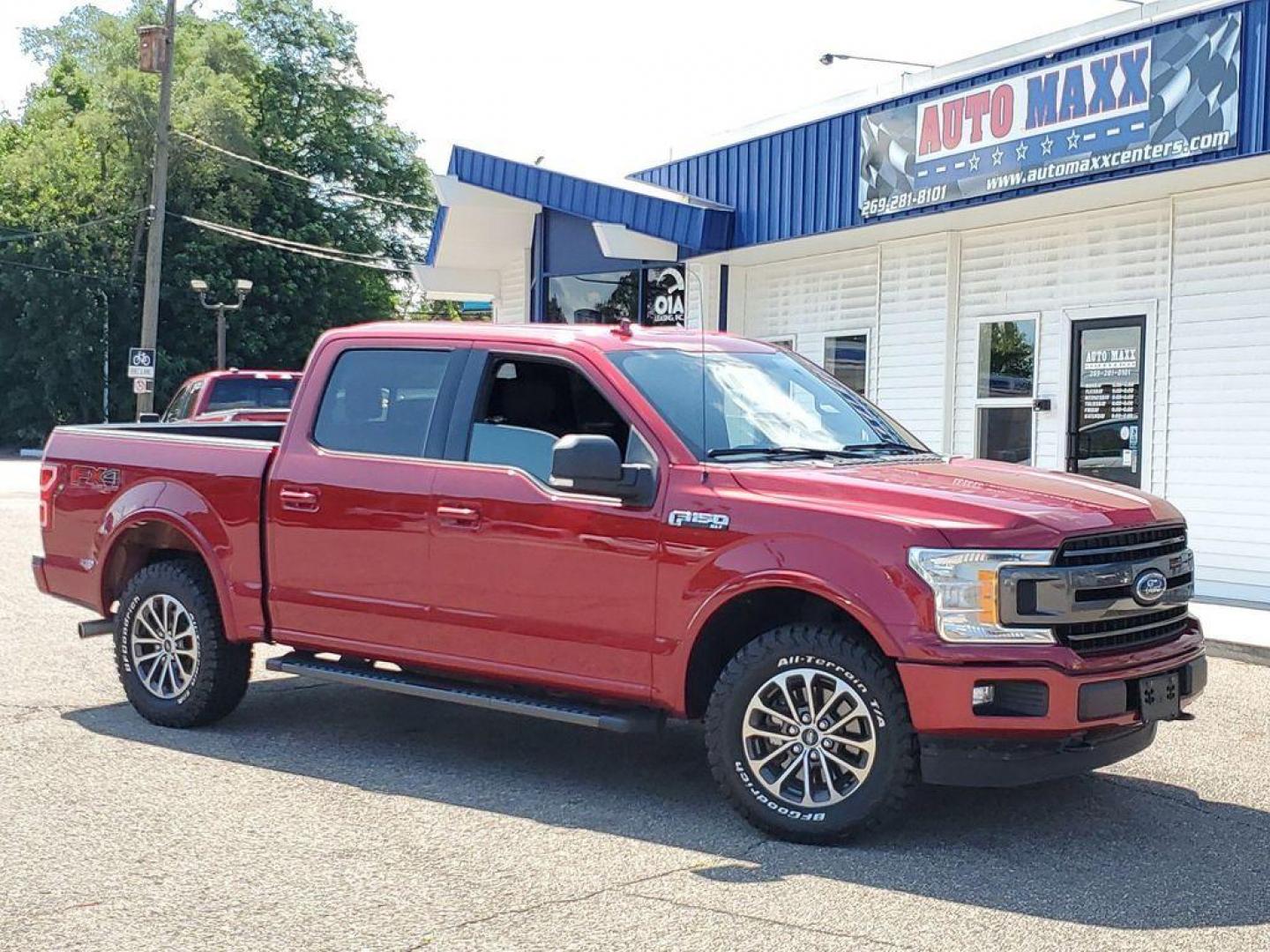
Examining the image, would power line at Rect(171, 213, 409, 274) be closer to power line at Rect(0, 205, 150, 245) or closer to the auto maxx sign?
power line at Rect(0, 205, 150, 245)

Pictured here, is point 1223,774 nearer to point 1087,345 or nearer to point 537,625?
point 537,625

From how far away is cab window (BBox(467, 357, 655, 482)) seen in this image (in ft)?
20.1

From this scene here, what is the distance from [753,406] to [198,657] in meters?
3.03

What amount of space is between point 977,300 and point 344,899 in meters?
11.6

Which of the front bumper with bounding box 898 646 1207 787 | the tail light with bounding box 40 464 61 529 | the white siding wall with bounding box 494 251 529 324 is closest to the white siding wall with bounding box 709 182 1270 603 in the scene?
the white siding wall with bounding box 494 251 529 324

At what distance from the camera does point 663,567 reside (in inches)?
221

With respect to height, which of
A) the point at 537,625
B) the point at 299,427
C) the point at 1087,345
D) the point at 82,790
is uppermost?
the point at 1087,345

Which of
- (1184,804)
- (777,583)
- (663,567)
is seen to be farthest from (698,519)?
(1184,804)

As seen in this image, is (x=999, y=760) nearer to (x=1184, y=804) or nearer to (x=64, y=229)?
(x=1184, y=804)

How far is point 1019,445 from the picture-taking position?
1455 cm

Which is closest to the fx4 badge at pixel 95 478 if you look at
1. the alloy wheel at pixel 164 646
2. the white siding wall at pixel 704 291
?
the alloy wheel at pixel 164 646

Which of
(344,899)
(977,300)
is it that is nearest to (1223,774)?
(344,899)

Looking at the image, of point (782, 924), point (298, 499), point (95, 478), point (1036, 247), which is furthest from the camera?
point (1036, 247)

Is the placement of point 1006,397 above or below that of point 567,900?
above
